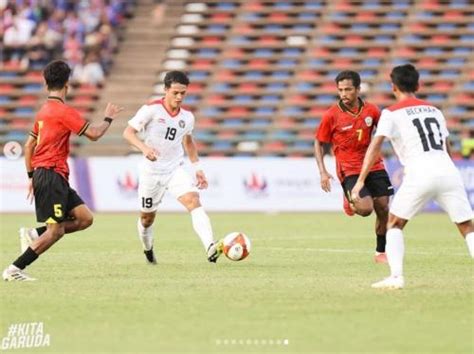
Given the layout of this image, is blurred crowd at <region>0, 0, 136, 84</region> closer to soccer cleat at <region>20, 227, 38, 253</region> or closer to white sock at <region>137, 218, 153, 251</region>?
white sock at <region>137, 218, 153, 251</region>

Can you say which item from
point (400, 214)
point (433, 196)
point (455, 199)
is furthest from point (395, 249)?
point (455, 199)

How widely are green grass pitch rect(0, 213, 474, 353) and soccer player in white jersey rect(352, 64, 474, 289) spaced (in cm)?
66

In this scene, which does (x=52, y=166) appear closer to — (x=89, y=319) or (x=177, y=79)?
(x=177, y=79)

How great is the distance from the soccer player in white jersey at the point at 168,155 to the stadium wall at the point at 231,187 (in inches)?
601

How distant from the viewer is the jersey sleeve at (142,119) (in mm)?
15016

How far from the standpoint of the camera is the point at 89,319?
1013 centimetres

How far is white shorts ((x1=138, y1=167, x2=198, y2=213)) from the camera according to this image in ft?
49.7

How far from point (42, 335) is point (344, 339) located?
2.39 metres

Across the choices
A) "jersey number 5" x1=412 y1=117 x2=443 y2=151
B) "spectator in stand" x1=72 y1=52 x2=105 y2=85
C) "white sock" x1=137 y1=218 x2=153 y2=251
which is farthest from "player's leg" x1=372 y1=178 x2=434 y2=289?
"spectator in stand" x1=72 y1=52 x2=105 y2=85

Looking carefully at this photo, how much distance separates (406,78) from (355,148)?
4.34 metres

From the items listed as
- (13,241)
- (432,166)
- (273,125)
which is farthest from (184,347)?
(273,125)

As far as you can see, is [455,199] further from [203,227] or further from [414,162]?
[203,227]

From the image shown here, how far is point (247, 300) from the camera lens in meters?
11.2

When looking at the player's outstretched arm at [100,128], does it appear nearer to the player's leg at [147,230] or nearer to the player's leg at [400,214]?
the player's leg at [147,230]
